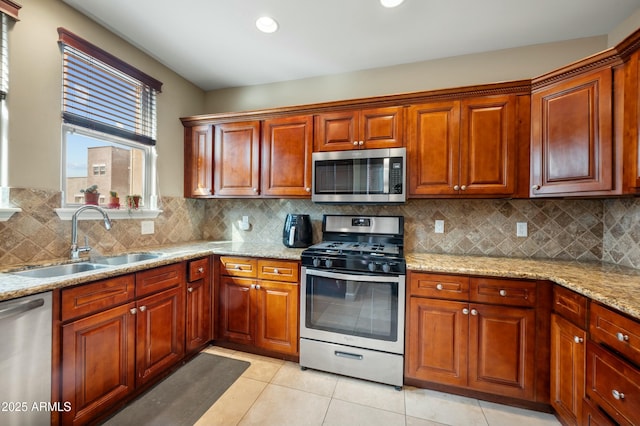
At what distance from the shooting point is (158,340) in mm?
1932

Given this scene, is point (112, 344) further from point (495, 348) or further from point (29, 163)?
point (495, 348)

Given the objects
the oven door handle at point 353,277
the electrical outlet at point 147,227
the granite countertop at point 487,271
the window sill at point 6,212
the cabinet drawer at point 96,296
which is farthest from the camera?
the electrical outlet at point 147,227

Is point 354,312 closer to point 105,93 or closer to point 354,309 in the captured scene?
point 354,309

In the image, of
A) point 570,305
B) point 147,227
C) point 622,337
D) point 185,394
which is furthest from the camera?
point 147,227

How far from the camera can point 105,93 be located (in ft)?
7.13

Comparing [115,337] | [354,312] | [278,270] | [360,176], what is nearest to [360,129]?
[360,176]

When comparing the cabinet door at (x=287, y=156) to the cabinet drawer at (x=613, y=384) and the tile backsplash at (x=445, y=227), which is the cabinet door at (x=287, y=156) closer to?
the tile backsplash at (x=445, y=227)

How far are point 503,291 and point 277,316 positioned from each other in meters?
1.68

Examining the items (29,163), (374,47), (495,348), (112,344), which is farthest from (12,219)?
(495,348)

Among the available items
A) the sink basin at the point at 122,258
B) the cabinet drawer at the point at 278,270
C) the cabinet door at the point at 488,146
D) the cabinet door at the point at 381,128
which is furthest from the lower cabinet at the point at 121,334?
the cabinet door at the point at 488,146

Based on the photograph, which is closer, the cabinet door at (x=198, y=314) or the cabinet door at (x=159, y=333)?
the cabinet door at (x=159, y=333)

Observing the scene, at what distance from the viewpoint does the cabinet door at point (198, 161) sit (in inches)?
110

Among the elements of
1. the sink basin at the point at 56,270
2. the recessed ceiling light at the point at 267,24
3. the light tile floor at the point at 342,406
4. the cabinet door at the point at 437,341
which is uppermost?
the recessed ceiling light at the point at 267,24

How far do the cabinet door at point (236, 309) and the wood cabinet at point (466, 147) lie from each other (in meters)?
1.67
